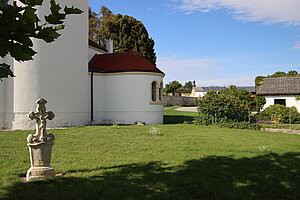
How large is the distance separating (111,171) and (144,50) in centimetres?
3104

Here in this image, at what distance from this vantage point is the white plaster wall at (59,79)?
49.6 ft

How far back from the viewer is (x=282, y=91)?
27.4m

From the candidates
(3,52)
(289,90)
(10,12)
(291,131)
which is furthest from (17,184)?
(289,90)

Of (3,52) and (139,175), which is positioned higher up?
(3,52)

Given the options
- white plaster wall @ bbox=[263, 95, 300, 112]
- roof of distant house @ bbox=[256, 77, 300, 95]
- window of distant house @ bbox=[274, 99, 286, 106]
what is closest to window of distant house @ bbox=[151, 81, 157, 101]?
roof of distant house @ bbox=[256, 77, 300, 95]

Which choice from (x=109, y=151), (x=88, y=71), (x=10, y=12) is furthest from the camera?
(x=88, y=71)

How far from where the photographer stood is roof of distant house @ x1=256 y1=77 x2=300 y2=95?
89.3 ft

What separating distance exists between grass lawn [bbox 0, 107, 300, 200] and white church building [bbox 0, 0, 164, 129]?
18.8 ft

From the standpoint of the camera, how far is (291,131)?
52.5 feet

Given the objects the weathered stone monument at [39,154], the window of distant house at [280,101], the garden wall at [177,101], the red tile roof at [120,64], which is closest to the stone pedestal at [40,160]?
the weathered stone monument at [39,154]

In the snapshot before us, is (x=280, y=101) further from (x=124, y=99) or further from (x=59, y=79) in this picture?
(x=59, y=79)

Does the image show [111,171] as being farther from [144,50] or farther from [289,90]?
[144,50]

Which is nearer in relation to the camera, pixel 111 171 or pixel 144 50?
pixel 111 171

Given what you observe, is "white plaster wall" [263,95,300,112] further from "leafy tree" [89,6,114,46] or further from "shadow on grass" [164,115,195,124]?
"leafy tree" [89,6,114,46]
